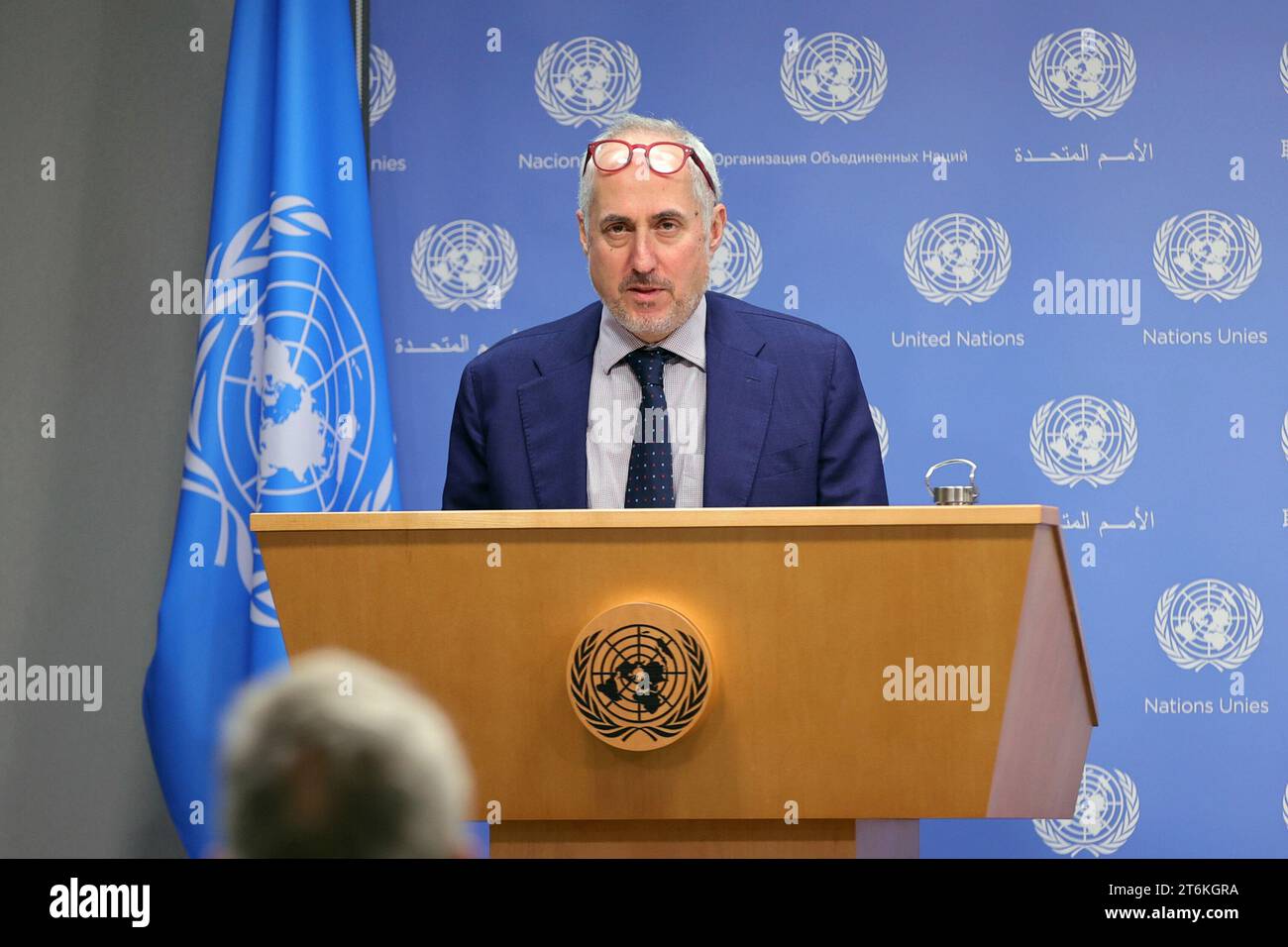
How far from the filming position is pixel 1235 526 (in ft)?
12.4

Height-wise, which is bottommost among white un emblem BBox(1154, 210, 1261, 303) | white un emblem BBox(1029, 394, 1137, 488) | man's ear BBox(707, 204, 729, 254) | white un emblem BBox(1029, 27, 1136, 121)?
white un emblem BBox(1029, 394, 1137, 488)

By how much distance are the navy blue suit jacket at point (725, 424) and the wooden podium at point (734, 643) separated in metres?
0.66

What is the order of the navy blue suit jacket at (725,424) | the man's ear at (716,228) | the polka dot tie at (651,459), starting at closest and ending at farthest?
the polka dot tie at (651,459)
the navy blue suit jacket at (725,424)
the man's ear at (716,228)

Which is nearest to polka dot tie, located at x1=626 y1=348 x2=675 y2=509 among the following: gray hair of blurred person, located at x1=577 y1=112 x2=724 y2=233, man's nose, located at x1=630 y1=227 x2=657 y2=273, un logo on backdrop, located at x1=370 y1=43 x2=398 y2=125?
man's nose, located at x1=630 y1=227 x2=657 y2=273

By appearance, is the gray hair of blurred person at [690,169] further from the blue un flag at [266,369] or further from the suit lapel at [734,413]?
the blue un flag at [266,369]

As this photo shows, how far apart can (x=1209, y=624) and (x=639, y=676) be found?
272cm

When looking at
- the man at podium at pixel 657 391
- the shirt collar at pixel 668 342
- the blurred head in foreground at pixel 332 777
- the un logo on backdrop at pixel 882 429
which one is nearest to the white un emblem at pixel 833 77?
the un logo on backdrop at pixel 882 429

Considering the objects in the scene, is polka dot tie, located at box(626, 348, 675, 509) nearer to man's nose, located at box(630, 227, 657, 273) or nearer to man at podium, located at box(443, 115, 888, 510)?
man at podium, located at box(443, 115, 888, 510)

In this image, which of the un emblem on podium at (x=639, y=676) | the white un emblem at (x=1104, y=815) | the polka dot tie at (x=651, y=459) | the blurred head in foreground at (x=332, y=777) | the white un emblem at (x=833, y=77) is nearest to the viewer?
the blurred head in foreground at (x=332, y=777)

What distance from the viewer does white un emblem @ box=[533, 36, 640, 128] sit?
153 inches

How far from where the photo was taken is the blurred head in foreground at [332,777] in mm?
688

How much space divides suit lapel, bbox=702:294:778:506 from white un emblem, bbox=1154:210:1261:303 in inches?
75.4

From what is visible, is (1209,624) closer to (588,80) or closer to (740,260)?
(740,260)

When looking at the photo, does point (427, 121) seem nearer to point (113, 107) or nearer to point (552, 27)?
point (552, 27)
